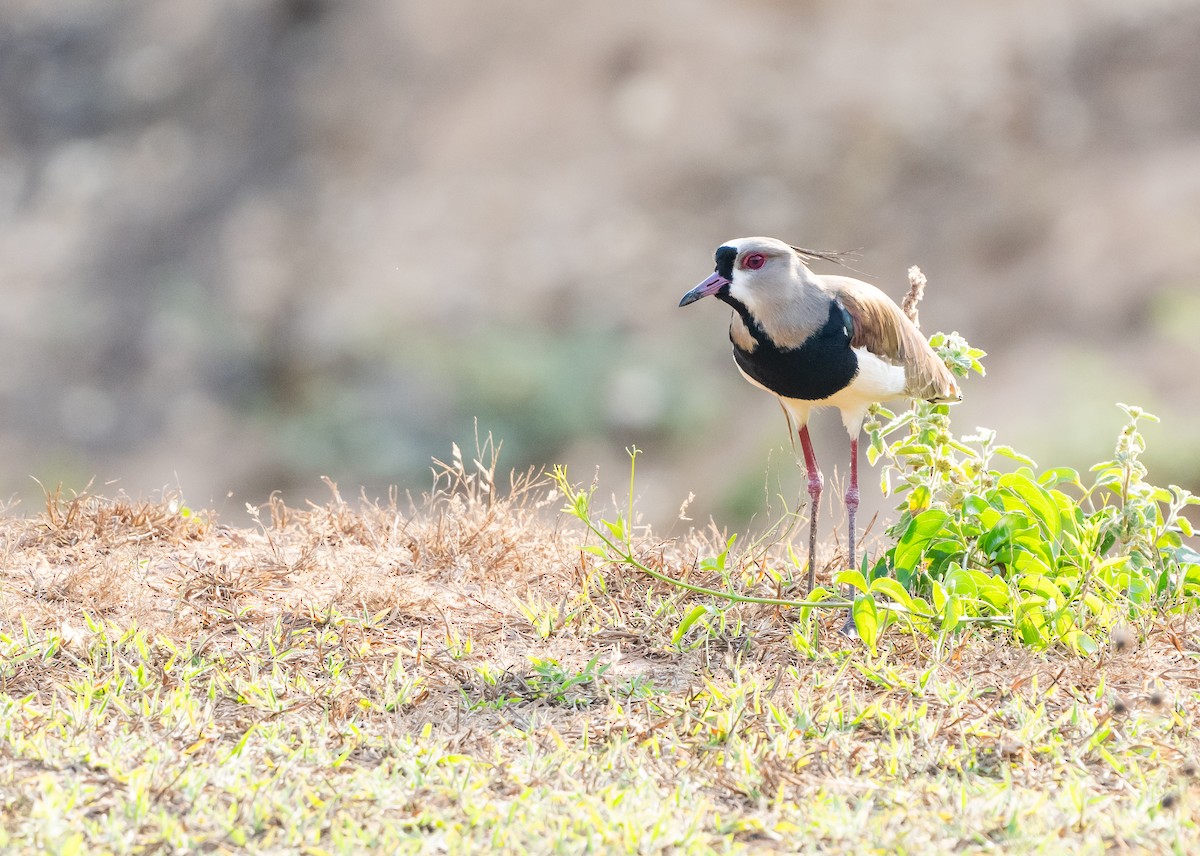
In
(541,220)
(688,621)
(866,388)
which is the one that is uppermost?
(541,220)

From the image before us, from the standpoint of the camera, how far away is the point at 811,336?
363cm

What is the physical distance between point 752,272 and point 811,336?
0.25 meters

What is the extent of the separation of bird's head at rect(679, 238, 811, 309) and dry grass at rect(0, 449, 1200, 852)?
95 cm

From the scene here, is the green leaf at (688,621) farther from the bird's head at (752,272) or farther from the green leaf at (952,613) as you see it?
the bird's head at (752,272)

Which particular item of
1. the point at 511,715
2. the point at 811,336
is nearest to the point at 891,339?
the point at 811,336

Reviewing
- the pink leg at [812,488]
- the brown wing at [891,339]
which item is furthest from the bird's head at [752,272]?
the pink leg at [812,488]

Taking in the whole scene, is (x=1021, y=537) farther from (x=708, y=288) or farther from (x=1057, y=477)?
(x=708, y=288)

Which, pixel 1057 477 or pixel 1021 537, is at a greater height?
pixel 1057 477

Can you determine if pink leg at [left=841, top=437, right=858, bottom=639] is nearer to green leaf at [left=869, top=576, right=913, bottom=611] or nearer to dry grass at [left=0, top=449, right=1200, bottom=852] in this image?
dry grass at [left=0, top=449, right=1200, bottom=852]

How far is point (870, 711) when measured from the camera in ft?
10.2

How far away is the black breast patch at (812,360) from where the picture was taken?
362 centimetres

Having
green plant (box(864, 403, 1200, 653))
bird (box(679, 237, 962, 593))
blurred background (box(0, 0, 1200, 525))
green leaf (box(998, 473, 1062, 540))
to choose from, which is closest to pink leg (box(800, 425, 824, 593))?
bird (box(679, 237, 962, 593))

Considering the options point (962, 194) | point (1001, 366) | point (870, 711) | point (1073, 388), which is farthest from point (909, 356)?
point (962, 194)

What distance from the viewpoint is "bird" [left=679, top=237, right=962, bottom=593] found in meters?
3.62
